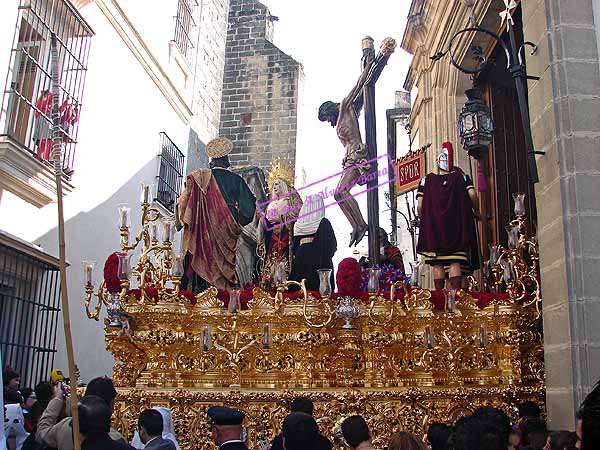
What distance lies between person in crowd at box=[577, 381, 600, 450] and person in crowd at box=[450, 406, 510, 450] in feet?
2.53

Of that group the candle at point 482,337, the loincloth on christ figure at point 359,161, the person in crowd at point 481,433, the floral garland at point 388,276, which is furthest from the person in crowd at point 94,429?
the loincloth on christ figure at point 359,161

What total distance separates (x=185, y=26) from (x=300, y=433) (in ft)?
44.0

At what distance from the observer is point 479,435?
103 inches

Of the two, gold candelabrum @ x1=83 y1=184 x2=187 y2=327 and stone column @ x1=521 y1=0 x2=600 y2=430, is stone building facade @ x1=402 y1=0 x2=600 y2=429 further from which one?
gold candelabrum @ x1=83 y1=184 x2=187 y2=327

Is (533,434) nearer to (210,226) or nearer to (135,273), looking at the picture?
(135,273)

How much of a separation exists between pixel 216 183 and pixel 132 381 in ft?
7.46

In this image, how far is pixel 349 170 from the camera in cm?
760

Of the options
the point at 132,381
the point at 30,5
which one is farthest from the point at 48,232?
the point at 132,381

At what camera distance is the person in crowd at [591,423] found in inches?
70.4

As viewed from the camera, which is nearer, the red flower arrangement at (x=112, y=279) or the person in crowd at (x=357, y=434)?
the person in crowd at (x=357, y=434)

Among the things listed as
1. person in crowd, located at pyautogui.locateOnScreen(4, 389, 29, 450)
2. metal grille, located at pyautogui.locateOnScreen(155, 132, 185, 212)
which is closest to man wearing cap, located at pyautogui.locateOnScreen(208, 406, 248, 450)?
person in crowd, located at pyautogui.locateOnScreen(4, 389, 29, 450)

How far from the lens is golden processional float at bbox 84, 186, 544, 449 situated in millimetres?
5625

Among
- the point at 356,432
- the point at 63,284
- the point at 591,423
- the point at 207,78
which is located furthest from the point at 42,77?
the point at 591,423

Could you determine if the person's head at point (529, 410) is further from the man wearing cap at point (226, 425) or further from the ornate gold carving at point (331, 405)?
the man wearing cap at point (226, 425)
